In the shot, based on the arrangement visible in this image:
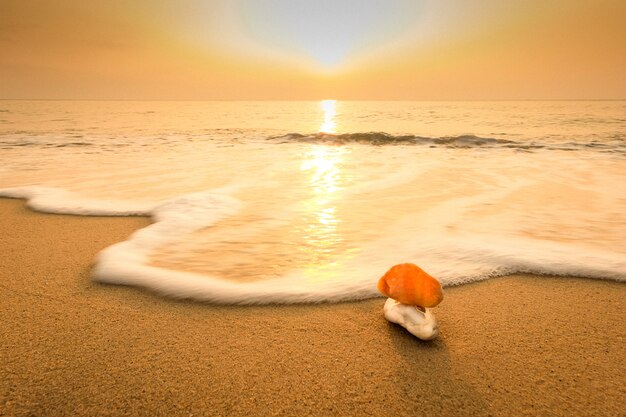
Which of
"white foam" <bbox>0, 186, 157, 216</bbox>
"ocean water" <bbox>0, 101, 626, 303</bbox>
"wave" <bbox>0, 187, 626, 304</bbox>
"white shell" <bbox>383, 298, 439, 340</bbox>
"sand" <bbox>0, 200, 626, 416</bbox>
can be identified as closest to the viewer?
"sand" <bbox>0, 200, 626, 416</bbox>

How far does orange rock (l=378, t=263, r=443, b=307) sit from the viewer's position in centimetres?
153

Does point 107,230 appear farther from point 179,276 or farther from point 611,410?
point 611,410

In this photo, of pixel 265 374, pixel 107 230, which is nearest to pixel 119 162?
pixel 107 230

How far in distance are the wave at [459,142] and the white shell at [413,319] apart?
9.93 m

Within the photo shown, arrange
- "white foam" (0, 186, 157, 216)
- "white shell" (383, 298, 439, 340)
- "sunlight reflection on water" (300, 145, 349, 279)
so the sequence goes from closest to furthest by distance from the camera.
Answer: "white shell" (383, 298, 439, 340), "sunlight reflection on water" (300, 145, 349, 279), "white foam" (0, 186, 157, 216)

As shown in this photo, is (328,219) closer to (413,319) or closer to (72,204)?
(413,319)

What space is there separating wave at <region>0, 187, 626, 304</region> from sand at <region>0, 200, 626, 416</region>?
0.29ft

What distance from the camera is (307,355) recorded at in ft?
4.78

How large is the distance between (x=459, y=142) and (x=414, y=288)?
11.3 metres

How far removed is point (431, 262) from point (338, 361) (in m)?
1.20

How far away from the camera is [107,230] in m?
2.99

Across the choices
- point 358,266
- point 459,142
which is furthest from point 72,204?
point 459,142

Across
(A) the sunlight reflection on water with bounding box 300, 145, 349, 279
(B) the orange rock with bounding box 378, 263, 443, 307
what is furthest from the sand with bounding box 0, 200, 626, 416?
(A) the sunlight reflection on water with bounding box 300, 145, 349, 279

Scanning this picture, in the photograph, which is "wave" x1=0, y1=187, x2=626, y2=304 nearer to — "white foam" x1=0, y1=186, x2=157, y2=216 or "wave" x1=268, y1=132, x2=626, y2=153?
"white foam" x1=0, y1=186, x2=157, y2=216
